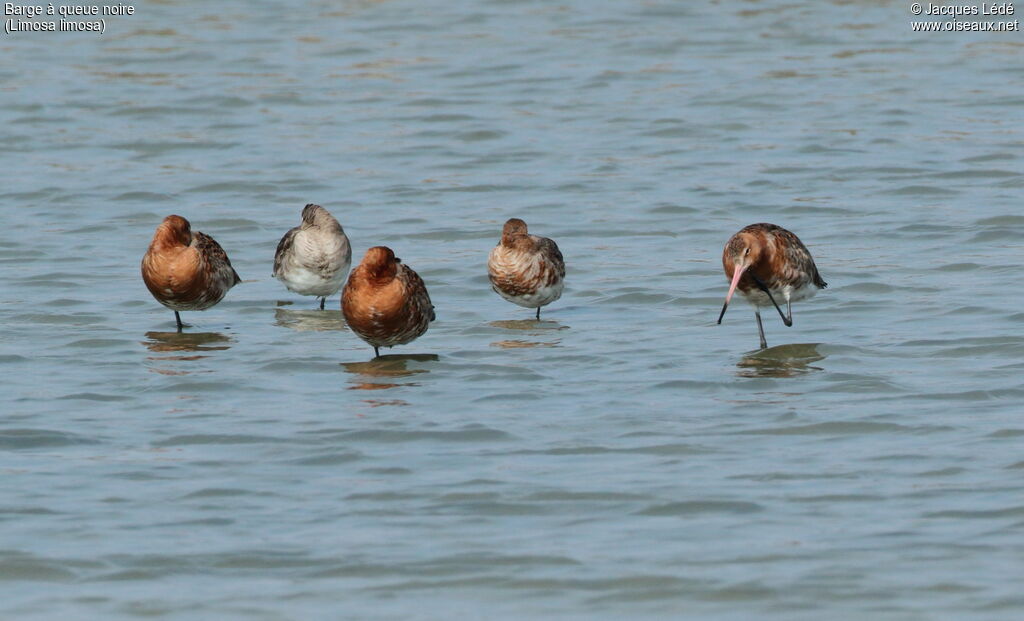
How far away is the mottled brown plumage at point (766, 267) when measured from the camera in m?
13.2

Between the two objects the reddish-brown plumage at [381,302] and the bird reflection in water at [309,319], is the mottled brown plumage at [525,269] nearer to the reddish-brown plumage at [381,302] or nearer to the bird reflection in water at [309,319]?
the bird reflection in water at [309,319]

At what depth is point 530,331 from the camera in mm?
14359

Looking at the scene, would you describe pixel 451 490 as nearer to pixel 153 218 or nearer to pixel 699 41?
pixel 153 218

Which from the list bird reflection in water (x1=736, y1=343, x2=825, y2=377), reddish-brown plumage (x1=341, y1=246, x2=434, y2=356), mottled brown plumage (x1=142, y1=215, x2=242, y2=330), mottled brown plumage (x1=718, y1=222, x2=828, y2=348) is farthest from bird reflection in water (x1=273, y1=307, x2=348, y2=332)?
bird reflection in water (x1=736, y1=343, x2=825, y2=377)

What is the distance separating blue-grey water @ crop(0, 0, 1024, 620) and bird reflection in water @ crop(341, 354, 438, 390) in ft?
0.15

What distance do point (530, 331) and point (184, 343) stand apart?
261 centimetres

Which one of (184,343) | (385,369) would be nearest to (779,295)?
(385,369)

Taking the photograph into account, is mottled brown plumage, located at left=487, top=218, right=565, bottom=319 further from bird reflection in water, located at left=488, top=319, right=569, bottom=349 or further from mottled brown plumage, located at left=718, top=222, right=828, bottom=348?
mottled brown plumage, located at left=718, top=222, right=828, bottom=348

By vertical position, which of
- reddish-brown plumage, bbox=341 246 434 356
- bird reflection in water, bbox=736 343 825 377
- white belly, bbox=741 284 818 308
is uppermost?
reddish-brown plumage, bbox=341 246 434 356

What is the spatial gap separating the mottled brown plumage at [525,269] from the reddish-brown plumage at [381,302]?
1646mm

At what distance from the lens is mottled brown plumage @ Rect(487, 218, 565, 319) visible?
14.5 metres

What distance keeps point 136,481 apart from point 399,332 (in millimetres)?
3266

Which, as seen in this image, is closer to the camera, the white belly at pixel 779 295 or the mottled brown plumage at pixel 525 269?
the white belly at pixel 779 295

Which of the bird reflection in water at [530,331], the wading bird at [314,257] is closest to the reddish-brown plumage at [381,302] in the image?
the bird reflection in water at [530,331]
